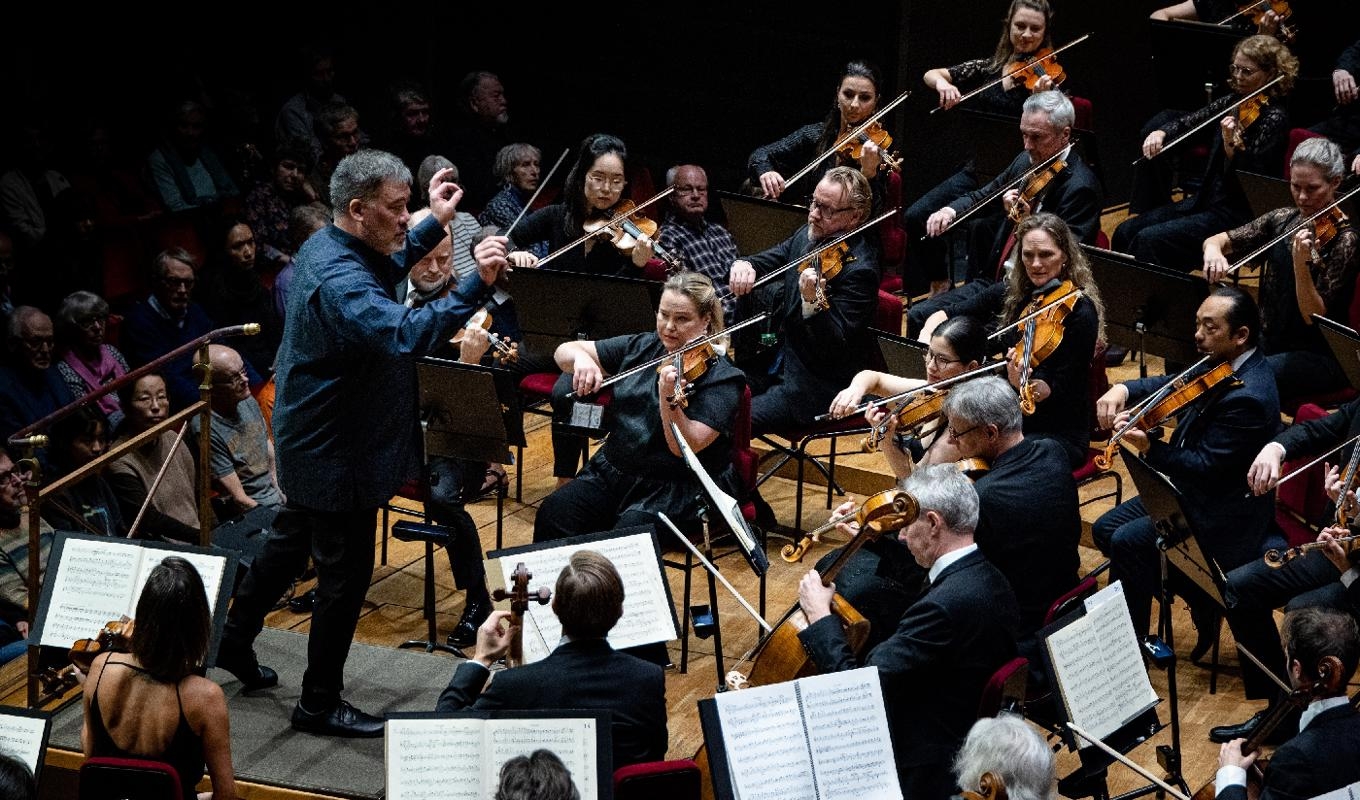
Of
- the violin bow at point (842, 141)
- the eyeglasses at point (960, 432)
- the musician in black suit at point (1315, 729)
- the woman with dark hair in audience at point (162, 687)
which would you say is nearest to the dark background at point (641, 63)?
the violin bow at point (842, 141)

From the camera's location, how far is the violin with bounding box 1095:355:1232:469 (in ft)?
17.1

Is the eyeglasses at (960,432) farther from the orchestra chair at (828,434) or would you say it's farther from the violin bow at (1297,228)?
the violin bow at (1297,228)

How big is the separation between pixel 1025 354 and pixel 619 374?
4.34ft

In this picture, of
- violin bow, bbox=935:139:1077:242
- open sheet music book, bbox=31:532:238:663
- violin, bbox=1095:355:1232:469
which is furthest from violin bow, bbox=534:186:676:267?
open sheet music book, bbox=31:532:238:663

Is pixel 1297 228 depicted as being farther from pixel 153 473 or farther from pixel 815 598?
pixel 153 473

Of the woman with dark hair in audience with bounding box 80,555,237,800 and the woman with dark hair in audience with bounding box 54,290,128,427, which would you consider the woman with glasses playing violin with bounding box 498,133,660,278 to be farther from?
the woman with dark hair in audience with bounding box 80,555,237,800

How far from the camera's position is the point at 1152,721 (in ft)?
13.1

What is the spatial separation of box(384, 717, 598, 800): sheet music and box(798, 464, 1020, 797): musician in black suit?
72 cm

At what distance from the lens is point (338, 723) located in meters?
4.34

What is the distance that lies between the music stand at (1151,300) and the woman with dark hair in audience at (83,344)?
12.4 ft

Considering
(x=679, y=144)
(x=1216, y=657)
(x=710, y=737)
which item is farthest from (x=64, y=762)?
(x=679, y=144)

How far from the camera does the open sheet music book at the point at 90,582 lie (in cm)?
418

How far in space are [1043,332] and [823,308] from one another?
88cm

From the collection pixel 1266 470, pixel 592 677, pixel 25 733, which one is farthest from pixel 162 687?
pixel 1266 470
